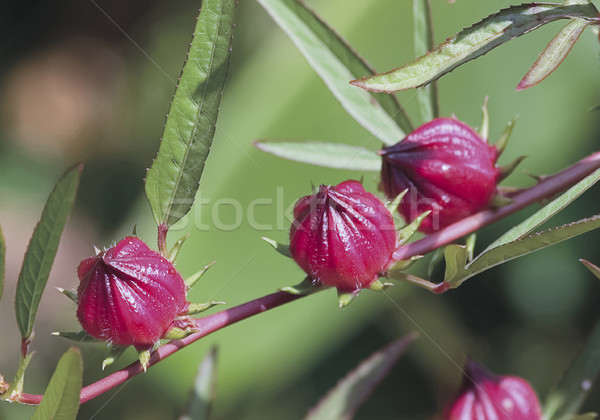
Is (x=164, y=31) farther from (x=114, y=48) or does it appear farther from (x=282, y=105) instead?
(x=282, y=105)

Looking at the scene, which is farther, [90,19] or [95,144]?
[90,19]

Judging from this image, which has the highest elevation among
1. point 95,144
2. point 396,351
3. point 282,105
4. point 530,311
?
point 95,144

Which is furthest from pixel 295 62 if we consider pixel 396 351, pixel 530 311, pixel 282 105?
pixel 396 351

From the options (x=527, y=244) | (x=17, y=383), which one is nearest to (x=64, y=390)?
(x=17, y=383)

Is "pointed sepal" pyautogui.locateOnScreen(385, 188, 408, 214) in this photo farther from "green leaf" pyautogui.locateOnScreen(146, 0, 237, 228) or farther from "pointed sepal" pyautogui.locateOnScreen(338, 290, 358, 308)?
"green leaf" pyautogui.locateOnScreen(146, 0, 237, 228)

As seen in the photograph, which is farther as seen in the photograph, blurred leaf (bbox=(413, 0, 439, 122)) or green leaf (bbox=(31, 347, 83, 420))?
blurred leaf (bbox=(413, 0, 439, 122))

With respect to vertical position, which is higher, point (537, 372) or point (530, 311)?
point (530, 311)

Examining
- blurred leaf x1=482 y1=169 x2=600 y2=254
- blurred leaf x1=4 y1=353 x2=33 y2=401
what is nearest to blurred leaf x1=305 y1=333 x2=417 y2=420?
blurred leaf x1=482 y1=169 x2=600 y2=254
